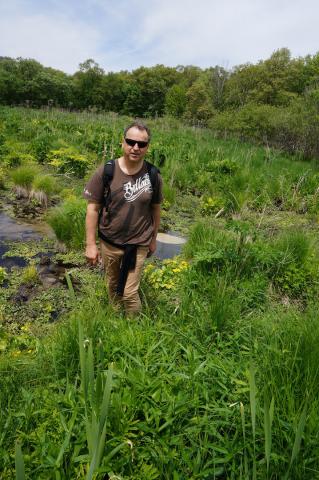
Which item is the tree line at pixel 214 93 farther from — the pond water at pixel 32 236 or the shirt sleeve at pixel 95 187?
the shirt sleeve at pixel 95 187

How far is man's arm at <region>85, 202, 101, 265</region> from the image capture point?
9.63 feet

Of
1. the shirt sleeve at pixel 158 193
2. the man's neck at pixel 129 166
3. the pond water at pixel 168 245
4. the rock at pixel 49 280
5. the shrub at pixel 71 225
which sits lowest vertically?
the rock at pixel 49 280

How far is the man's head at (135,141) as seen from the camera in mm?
2764

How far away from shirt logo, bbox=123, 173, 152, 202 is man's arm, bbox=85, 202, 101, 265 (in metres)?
0.28

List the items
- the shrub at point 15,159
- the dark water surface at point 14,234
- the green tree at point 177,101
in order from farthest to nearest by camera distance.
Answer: the green tree at point 177,101
the shrub at point 15,159
the dark water surface at point 14,234

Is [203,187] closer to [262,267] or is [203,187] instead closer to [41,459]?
[262,267]

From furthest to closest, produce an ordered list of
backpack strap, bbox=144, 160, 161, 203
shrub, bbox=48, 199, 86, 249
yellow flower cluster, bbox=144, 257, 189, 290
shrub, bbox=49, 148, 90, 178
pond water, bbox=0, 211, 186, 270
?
shrub, bbox=49, 148, 90, 178 → pond water, bbox=0, 211, 186, 270 → shrub, bbox=48, 199, 86, 249 → yellow flower cluster, bbox=144, 257, 189, 290 → backpack strap, bbox=144, 160, 161, 203

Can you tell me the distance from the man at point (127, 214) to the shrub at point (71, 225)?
79.2 inches

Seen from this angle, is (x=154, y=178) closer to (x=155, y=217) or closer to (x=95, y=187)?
(x=155, y=217)

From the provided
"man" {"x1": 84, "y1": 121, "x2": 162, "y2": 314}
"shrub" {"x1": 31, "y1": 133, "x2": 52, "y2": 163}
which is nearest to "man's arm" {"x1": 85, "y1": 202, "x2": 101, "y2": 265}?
"man" {"x1": 84, "y1": 121, "x2": 162, "y2": 314}

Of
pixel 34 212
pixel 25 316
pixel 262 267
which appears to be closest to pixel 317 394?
pixel 262 267

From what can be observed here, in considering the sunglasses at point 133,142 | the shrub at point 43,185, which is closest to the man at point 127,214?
the sunglasses at point 133,142

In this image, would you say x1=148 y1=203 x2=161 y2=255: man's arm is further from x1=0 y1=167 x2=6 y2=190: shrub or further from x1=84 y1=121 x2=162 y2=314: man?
x1=0 y1=167 x2=6 y2=190: shrub

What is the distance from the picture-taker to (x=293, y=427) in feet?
5.65
